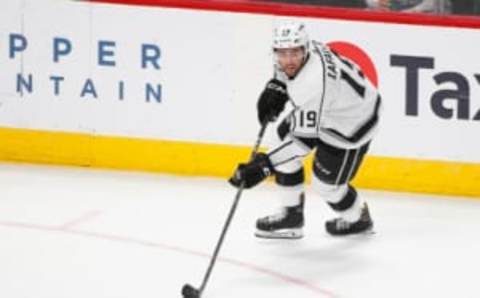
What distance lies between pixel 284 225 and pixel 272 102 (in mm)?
657

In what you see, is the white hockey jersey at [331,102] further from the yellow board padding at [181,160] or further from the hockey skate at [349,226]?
the yellow board padding at [181,160]

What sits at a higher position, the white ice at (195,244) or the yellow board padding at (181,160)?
the yellow board padding at (181,160)

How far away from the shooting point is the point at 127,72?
6.62 m

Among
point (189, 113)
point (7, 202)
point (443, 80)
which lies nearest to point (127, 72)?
point (189, 113)

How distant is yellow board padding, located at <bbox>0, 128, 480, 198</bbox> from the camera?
6289 mm

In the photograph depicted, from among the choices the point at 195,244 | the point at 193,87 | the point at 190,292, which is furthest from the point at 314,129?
the point at 193,87

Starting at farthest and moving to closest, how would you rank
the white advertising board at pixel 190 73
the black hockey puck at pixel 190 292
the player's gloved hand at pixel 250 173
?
the white advertising board at pixel 190 73, the player's gloved hand at pixel 250 173, the black hockey puck at pixel 190 292

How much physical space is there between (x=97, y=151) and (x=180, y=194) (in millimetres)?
628

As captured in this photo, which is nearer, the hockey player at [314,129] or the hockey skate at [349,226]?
the hockey player at [314,129]

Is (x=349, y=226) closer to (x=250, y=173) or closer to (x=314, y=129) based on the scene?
(x=314, y=129)

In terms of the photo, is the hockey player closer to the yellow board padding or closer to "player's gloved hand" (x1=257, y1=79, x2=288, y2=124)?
"player's gloved hand" (x1=257, y1=79, x2=288, y2=124)

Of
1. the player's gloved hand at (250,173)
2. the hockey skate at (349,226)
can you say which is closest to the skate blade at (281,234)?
the hockey skate at (349,226)

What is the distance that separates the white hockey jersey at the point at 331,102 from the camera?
16.7 ft

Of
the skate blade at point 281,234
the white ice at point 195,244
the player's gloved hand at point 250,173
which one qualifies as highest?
the player's gloved hand at point 250,173
